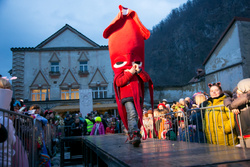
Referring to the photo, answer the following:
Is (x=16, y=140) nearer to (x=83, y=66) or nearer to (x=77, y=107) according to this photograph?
(x=77, y=107)

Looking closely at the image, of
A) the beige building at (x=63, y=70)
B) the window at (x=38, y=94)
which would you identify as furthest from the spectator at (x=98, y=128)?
the window at (x=38, y=94)

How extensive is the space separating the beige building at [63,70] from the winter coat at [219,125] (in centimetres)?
1886

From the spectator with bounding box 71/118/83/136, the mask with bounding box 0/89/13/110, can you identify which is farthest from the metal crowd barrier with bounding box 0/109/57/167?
the spectator with bounding box 71/118/83/136

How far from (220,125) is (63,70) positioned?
2161 cm

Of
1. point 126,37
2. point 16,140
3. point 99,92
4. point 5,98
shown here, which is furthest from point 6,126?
point 99,92

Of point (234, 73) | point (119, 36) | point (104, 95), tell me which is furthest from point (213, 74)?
point (119, 36)

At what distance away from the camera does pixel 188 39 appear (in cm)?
6012

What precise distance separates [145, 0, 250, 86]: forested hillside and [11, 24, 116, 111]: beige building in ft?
105

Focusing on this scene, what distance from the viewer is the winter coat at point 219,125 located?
3604mm

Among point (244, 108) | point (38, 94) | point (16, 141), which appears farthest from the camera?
point (38, 94)

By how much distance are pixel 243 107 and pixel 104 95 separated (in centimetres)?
2106

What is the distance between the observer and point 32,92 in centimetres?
2322

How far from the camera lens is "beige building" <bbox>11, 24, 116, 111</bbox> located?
22.9m

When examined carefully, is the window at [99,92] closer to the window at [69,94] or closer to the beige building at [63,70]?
the beige building at [63,70]
